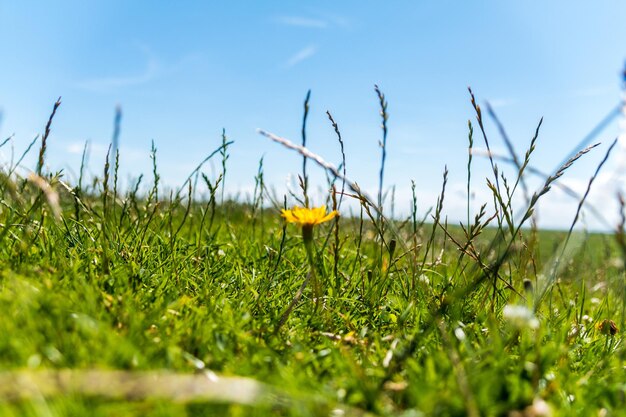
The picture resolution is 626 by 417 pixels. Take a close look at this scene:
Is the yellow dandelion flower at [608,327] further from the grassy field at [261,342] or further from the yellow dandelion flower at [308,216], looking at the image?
the yellow dandelion flower at [308,216]

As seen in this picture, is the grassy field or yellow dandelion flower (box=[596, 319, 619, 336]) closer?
the grassy field

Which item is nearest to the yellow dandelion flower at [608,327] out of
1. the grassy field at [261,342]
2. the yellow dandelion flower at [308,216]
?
the grassy field at [261,342]

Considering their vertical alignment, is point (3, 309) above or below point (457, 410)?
above

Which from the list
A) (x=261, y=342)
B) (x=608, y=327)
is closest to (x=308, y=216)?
(x=261, y=342)

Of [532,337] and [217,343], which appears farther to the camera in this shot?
[532,337]

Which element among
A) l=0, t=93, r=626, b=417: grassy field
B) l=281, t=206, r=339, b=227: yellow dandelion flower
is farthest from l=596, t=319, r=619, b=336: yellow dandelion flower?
l=281, t=206, r=339, b=227: yellow dandelion flower

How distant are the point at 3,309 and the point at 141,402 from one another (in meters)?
0.69

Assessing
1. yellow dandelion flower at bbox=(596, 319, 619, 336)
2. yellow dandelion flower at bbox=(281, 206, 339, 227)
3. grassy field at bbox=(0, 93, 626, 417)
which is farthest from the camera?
yellow dandelion flower at bbox=(596, 319, 619, 336)

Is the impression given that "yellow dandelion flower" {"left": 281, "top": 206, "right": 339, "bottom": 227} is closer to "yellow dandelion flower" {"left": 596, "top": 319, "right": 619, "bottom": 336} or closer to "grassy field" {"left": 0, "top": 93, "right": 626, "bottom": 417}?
"grassy field" {"left": 0, "top": 93, "right": 626, "bottom": 417}

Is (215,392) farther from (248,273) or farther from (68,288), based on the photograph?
(248,273)

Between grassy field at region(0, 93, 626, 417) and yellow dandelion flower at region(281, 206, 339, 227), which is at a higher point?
yellow dandelion flower at region(281, 206, 339, 227)

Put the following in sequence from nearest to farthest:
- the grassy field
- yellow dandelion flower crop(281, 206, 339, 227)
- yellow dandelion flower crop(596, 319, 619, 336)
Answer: the grassy field < yellow dandelion flower crop(281, 206, 339, 227) < yellow dandelion flower crop(596, 319, 619, 336)

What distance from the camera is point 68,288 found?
2.26 m

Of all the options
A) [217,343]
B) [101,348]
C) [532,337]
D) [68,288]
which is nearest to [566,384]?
[532,337]
